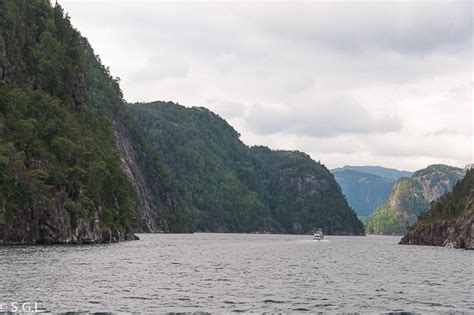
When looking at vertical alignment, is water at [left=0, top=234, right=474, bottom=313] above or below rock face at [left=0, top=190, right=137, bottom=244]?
below

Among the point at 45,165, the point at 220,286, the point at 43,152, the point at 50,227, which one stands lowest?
the point at 220,286

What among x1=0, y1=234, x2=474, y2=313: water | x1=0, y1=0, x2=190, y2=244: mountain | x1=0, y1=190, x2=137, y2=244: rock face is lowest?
x1=0, y1=234, x2=474, y2=313: water

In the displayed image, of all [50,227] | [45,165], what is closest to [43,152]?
[45,165]

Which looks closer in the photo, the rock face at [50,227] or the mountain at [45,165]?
the rock face at [50,227]

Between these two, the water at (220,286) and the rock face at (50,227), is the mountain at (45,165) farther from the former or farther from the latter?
the water at (220,286)

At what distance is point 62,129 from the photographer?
17038 cm

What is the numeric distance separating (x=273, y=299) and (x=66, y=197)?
339ft

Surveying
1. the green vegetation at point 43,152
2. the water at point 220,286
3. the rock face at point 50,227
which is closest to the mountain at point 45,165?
the green vegetation at point 43,152

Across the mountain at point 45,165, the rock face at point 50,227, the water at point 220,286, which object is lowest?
the water at point 220,286

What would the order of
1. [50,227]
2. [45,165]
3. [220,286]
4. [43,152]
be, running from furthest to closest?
1. [43,152]
2. [45,165]
3. [50,227]
4. [220,286]

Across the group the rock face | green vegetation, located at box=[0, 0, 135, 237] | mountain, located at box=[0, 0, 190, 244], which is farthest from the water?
green vegetation, located at box=[0, 0, 135, 237]

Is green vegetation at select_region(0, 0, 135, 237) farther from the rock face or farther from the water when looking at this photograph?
the water

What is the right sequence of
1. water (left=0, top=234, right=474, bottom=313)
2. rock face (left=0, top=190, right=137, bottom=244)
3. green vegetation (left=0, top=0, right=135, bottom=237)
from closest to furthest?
1. water (left=0, top=234, right=474, bottom=313)
2. rock face (left=0, top=190, right=137, bottom=244)
3. green vegetation (left=0, top=0, right=135, bottom=237)

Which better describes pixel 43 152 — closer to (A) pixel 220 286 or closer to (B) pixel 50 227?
(B) pixel 50 227
